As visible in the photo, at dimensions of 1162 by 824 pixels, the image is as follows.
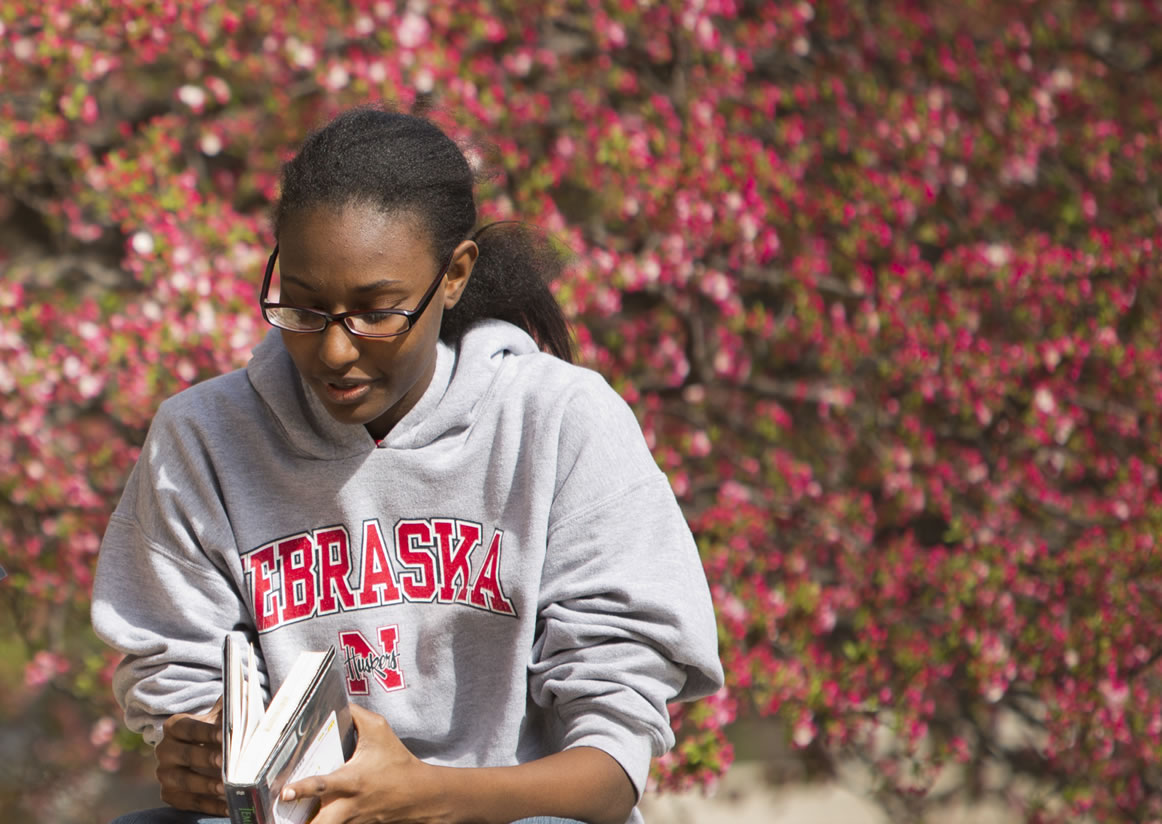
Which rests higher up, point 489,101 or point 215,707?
point 489,101

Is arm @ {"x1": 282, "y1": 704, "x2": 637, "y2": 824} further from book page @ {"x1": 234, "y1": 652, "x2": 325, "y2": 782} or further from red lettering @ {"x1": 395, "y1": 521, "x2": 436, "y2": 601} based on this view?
red lettering @ {"x1": 395, "y1": 521, "x2": 436, "y2": 601}

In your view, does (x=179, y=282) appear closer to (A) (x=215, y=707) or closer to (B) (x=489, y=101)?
(B) (x=489, y=101)

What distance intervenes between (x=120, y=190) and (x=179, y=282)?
0.26m

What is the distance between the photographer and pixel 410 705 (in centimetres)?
160

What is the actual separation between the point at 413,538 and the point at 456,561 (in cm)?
6

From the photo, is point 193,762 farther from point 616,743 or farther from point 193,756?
point 616,743

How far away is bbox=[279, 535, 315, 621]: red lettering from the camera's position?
5.22ft

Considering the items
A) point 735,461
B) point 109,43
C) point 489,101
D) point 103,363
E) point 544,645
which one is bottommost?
point 735,461

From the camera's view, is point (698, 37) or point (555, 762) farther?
point (698, 37)

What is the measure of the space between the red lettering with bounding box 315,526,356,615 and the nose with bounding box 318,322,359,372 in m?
0.25

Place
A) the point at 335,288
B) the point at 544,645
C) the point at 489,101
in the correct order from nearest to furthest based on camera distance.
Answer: the point at 335,288, the point at 544,645, the point at 489,101

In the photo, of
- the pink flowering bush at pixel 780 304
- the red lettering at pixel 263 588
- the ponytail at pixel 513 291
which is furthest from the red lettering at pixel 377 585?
the pink flowering bush at pixel 780 304

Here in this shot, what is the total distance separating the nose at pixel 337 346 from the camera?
144 cm

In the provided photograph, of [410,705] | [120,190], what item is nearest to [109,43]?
[120,190]
